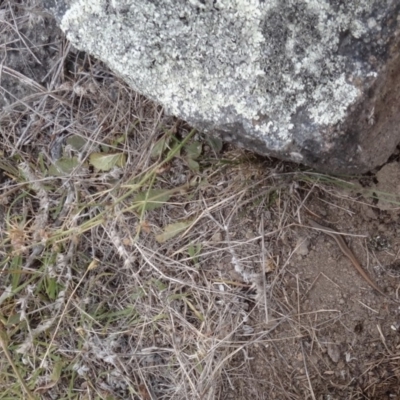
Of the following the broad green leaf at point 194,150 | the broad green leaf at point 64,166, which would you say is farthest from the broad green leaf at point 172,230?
the broad green leaf at point 64,166

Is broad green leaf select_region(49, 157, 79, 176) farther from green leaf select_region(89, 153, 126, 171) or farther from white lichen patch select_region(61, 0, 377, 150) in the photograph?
white lichen patch select_region(61, 0, 377, 150)

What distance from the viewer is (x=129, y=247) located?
1962mm

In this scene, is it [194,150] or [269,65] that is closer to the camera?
[269,65]

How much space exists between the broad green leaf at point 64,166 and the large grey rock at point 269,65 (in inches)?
21.6

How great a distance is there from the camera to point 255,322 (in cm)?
187

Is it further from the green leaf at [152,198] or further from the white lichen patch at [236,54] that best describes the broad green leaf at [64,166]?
the white lichen patch at [236,54]

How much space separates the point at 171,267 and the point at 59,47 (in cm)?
82

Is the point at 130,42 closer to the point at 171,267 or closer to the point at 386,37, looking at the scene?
the point at 386,37

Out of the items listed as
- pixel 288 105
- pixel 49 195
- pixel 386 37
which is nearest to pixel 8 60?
pixel 49 195

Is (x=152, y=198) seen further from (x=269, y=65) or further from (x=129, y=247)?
(x=269, y=65)

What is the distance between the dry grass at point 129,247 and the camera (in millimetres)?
1855

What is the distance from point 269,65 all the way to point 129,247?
796 millimetres

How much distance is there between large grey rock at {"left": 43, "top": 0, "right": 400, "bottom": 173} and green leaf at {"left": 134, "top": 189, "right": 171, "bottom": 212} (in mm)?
421

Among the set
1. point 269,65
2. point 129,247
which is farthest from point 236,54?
point 129,247
